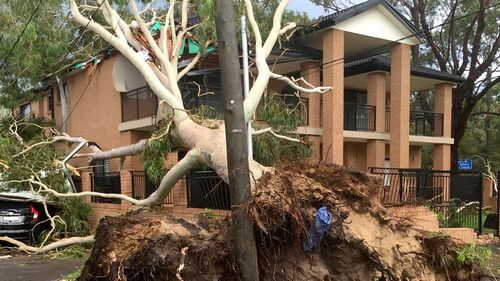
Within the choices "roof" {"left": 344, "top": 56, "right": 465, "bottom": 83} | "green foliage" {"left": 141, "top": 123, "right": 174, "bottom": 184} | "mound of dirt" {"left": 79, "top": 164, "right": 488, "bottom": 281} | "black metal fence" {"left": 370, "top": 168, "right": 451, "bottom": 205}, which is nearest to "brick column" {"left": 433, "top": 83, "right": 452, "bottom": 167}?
"roof" {"left": 344, "top": 56, "right": 465, "bottom": 83}

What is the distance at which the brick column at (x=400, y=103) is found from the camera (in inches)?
696

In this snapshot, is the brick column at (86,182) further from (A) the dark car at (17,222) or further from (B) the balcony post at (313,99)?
(B) the balcony post at (313,99)

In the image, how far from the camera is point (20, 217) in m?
12.6

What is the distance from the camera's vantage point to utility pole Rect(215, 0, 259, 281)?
16.7 ft

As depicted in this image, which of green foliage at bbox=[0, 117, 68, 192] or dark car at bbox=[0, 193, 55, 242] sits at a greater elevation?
green foliage at bbox=[0, 117, 68, 192]

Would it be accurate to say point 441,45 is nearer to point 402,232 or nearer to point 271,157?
point 271,157

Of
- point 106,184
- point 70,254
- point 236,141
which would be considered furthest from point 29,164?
point 236,141

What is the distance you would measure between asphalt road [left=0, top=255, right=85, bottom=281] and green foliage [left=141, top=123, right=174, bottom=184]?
238cm

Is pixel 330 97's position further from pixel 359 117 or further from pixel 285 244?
pixel 285 244

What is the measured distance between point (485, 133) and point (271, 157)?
91.0 feet

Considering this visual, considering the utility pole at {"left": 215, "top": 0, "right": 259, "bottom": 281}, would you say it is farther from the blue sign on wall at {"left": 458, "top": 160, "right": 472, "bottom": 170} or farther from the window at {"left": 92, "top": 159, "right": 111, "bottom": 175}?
the blue sign on wall at {"left": 458, "top": 160, "right": 472, "bottom": 170}

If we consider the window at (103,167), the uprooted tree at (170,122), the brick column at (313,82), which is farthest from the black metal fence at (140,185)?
the brick column at (313,82)

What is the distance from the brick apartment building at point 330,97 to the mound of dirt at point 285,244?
809 centimetres

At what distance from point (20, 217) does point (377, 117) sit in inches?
469
